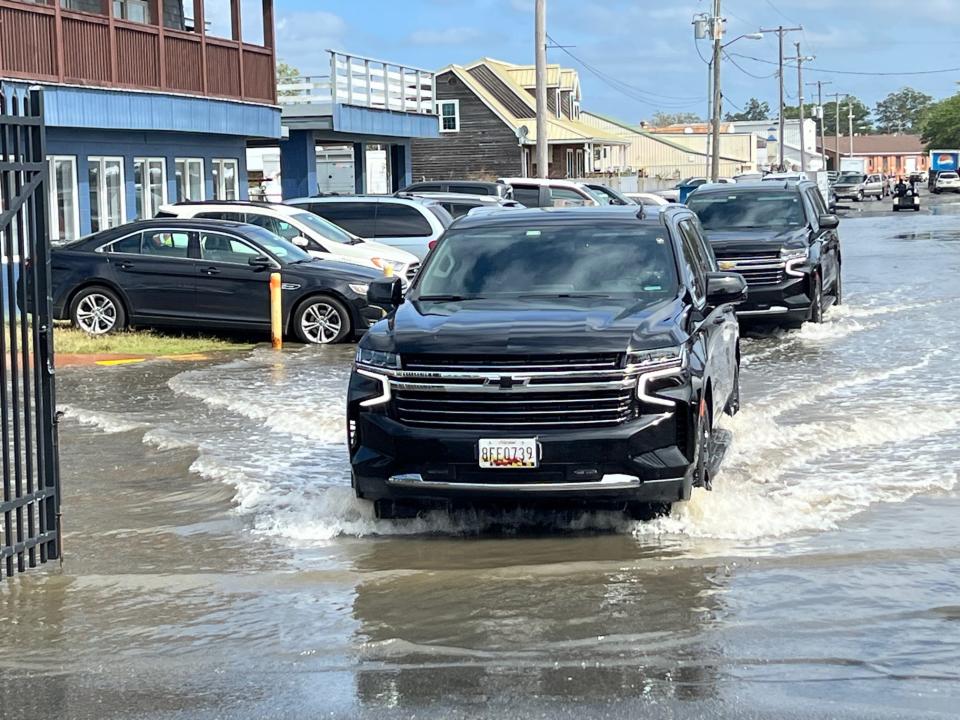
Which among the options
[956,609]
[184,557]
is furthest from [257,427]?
[956,609]

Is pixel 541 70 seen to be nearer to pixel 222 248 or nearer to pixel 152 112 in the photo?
pixel 152 112

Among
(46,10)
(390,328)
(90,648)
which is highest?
(46,10)

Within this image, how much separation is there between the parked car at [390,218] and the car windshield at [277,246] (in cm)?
373

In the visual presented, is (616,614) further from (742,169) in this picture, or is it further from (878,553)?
(742,169)

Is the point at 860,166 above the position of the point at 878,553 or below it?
above

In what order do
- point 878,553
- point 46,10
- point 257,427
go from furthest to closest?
point 46,10 < point 257,427 < point 878,553

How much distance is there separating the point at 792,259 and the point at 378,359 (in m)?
10.9

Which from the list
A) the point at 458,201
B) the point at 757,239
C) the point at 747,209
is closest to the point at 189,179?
the point at 458,201

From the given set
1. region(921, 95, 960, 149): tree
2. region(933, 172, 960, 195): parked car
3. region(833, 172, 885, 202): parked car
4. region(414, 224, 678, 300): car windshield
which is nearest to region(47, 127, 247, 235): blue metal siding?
region(414, 224, 678, 300): car windshield

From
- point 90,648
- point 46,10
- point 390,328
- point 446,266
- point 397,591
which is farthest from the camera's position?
point 46,10

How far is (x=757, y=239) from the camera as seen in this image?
59.0 ft

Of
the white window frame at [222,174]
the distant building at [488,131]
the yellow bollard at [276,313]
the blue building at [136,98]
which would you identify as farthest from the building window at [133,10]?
the distant building at [488,131]

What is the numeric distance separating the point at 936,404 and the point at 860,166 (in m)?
115

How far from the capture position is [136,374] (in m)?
15.8
